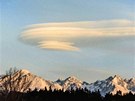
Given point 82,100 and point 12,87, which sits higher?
point 12,87

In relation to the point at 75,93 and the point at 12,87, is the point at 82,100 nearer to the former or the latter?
the point at 75,93

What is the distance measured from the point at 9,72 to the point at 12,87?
7.96 m

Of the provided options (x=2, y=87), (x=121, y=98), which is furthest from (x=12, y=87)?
(x=121, y=98)

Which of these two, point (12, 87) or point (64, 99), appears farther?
point (12, 87)

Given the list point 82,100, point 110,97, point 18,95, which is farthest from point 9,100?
point 110,97

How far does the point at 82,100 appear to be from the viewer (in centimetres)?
9094

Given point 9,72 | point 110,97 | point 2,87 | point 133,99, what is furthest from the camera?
point 9,72

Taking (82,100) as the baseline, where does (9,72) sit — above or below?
above

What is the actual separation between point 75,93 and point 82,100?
3.20m

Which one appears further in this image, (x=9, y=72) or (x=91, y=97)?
(x=9, y=72)

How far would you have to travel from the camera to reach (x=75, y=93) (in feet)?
307

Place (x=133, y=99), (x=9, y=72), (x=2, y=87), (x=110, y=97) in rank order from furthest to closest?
(x=9, y=72), (x=2, y=87), (x=110, y=97), (x=133, y=99)

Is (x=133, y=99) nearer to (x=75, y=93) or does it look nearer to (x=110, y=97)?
(x=110, y=97)

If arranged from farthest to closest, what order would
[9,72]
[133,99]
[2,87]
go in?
[9,72] → [2,87] → [133,99]
